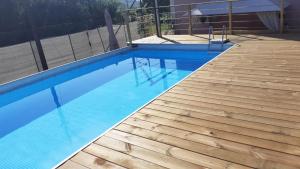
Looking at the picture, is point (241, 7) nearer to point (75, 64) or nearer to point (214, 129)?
point (75, 64)

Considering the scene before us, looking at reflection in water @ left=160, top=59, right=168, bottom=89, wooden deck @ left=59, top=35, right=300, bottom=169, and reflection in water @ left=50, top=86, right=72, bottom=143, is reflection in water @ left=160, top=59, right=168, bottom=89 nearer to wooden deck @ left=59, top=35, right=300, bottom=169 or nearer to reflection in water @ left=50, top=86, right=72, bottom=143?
wooden deck @ left=59, top=35, right=300, bottom=169

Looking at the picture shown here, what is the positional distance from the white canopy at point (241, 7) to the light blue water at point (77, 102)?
2155 millimetres

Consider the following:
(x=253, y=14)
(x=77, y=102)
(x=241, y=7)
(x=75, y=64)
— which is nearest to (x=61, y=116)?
(x=77, y=102)

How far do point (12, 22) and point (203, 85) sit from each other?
1745cm

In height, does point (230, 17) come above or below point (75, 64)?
above

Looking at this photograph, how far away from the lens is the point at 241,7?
30.7 ft

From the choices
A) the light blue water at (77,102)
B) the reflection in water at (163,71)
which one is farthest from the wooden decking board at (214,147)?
the reflection in water at (163,71)

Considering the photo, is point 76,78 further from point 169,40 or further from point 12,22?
point 12,22

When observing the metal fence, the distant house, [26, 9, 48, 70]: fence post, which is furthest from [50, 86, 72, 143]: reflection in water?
the distant house

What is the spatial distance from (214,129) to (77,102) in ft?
13.3

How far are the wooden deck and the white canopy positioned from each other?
15.6 ft

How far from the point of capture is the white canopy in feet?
28.1

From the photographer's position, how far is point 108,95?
637 cm

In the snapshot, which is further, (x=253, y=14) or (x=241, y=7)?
(x=253, y=14)
